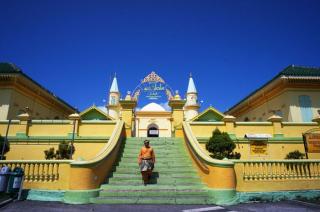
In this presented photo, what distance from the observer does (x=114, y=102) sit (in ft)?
141

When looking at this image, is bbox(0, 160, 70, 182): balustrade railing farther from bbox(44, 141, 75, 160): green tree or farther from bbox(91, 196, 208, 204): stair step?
bbox(44, 141, 75, 160): green tree

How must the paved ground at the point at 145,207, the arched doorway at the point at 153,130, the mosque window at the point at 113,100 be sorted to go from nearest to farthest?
the paved ground at the point at 145,207 → the arched doorway at the point at 153,130 → the mosque window at the point at 113,100

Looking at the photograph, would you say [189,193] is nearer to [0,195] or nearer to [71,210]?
[71,210]

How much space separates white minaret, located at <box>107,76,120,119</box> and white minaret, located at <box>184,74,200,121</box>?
1161cm

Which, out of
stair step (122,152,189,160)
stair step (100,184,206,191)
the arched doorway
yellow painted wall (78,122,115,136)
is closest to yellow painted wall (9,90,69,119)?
yellow painted wall (78,122,115,136)

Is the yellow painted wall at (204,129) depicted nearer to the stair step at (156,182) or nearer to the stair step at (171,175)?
the stair step at (171,175)

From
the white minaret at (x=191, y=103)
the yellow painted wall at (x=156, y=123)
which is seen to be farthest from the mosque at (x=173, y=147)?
the white minaret at (x=191, y=103)

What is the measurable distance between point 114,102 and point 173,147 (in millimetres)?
31774

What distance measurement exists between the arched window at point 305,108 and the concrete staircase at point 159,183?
1226cm

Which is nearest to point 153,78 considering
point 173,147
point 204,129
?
point 204,129

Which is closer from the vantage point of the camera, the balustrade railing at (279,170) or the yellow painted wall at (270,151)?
the balustrade railing at (279,170)

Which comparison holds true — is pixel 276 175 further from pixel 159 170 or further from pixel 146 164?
pixel 146 164

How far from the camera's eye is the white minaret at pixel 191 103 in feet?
127

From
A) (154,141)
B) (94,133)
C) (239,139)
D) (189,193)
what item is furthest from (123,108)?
(189,193)
